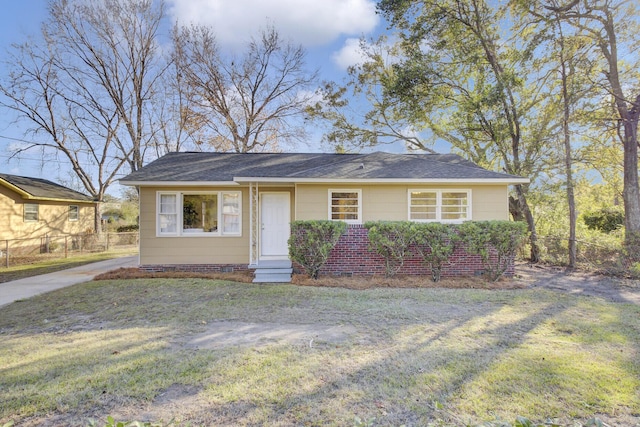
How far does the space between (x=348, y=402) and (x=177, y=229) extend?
7904 mm

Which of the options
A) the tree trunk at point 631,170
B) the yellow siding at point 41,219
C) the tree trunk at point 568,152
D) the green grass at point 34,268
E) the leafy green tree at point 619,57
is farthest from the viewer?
the yellow siding at point 41,219

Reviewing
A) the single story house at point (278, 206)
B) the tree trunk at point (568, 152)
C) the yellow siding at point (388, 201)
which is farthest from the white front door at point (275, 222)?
the tree trunk at point (568, 152)

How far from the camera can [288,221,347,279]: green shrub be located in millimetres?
7586

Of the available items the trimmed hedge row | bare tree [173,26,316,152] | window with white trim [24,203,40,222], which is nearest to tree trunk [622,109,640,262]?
the trimmed hedge row

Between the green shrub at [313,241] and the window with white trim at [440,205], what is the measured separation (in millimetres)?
2469

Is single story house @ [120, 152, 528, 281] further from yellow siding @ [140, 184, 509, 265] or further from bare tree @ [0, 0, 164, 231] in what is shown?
bare tree @ [0, 0, 164, 231]

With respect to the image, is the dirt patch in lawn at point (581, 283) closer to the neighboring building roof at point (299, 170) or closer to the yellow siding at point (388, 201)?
the yellow siding at point (388, 201)

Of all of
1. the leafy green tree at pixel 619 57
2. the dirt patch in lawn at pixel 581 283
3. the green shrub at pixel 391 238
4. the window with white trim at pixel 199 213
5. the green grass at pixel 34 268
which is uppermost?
the leafy green tree at pixel 619 57

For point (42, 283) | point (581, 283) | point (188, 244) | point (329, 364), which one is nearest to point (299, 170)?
point (188, 244)

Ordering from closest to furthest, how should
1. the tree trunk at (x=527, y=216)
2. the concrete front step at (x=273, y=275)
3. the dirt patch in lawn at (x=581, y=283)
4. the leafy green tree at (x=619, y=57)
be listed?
the dirt patch in lawn at (x=581, y=283)
the concrete front step at (x=273, y=275)
the leafy green tree at (x=619, y=57)
the tree trunk at (x=527, y=216)

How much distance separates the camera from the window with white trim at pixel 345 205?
8.64 meters

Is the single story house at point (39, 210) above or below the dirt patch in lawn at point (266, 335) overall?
above

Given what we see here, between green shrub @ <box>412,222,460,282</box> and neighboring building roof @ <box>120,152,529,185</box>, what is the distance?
4.94 ft

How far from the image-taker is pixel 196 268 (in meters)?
8.92
